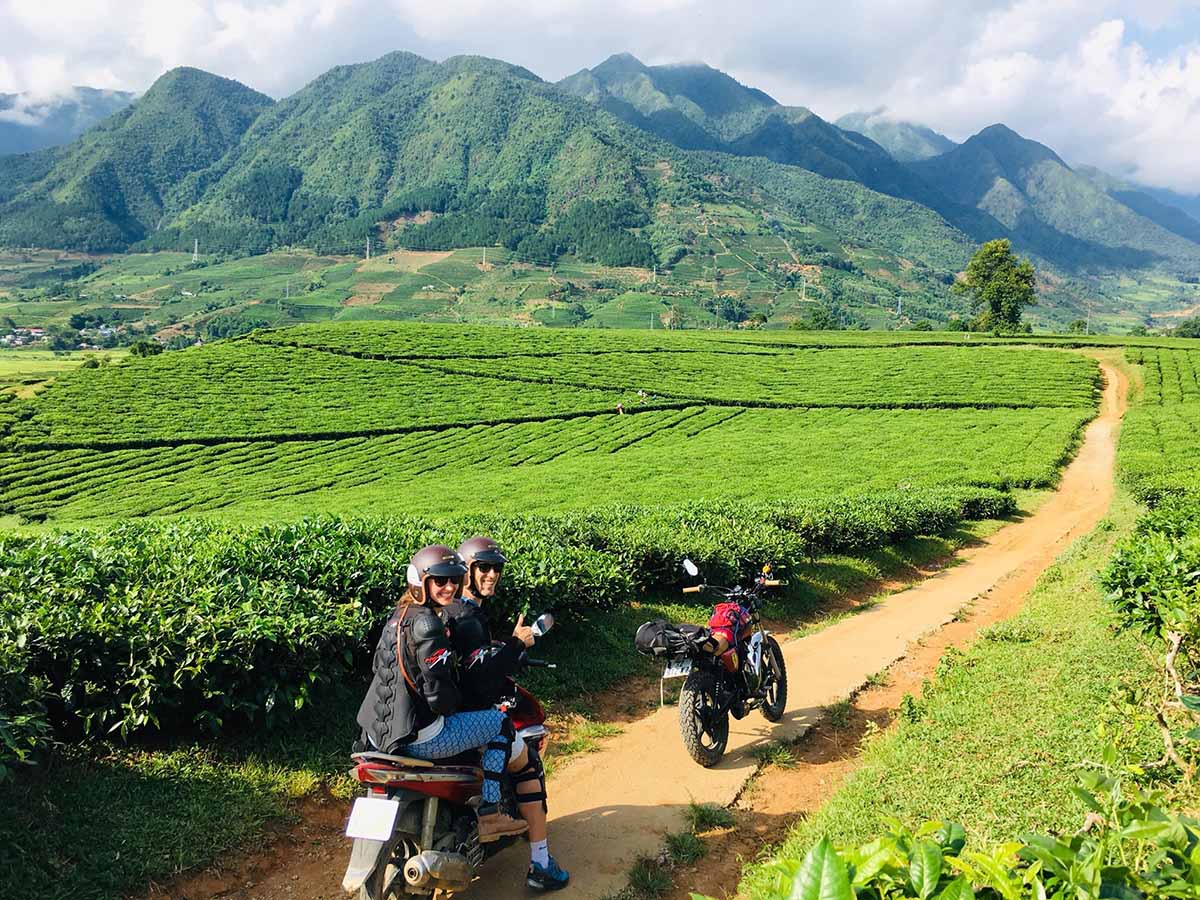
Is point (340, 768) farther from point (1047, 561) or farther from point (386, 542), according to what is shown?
point (1047, 561)

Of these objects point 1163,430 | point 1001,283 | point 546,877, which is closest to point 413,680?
point 546,877

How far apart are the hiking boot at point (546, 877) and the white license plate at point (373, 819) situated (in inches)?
42.7

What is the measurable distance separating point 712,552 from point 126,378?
4990 centimetres

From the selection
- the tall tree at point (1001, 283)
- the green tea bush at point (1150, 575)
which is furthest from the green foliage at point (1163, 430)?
the tall tree at point (1001, 283)

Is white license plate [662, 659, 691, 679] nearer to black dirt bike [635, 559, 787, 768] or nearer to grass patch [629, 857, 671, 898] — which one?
black dirt bike [635, 559, 787, 768]

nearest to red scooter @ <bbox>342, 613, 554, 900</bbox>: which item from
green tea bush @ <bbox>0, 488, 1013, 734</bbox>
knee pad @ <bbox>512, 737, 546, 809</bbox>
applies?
knee pad @ <bbox>512, 737, 546, 809</bbox>

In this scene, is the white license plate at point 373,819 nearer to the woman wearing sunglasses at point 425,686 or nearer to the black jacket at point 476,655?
the woman wearing sunglasses at point 425,686

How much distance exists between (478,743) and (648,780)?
2139 millimetres

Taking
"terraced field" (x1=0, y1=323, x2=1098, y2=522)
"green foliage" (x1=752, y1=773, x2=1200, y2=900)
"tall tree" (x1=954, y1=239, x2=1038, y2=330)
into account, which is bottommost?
"terraced field" (x1=0, y1=323, x2=1098, y2=522)

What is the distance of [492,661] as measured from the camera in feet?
13.6

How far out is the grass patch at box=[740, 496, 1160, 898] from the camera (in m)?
4.64

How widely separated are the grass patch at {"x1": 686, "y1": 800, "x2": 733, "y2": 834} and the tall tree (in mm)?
77638

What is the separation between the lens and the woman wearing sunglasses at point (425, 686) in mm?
3908

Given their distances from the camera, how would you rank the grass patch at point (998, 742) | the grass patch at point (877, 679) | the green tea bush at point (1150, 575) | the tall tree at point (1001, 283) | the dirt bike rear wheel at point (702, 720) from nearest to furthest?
the grass patch at point (998, 742) → the dirt bike rear wheel at point (702, 720) → the green tea bush at point (1150, 575) → the grass patch at point (877, 679) → the tall tree at point (1001, 283)
